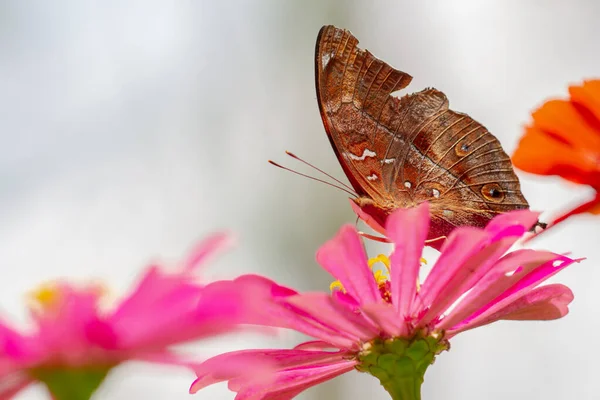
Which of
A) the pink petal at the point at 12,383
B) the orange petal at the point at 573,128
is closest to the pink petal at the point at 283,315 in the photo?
the pink petal at the point at 12,383

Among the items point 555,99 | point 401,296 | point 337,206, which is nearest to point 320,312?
point 401,296

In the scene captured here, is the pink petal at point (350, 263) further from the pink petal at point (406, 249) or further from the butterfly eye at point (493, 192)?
the butterfly eye at point (493, 192)

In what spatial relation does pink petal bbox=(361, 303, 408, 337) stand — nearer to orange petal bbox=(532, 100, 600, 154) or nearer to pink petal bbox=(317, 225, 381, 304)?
pink petal bbox=(317, 225, 381, 304)

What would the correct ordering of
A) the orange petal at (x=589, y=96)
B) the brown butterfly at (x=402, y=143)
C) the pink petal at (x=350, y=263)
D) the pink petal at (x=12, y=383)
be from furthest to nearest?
1. the brown butterfly at (x=402, y=143)
2. the orange petal at (x=589, y=96)
3. the pink petal at (x=350, y=263)
4. the pink petal at (x=12, y=383)

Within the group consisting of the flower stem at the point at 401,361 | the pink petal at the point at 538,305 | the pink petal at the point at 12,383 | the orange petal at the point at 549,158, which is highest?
the orange petal at the point at 549,158

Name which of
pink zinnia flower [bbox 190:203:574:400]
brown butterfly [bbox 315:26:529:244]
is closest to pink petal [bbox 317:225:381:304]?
pink zinnia flower [bbox 190:203:574:400]

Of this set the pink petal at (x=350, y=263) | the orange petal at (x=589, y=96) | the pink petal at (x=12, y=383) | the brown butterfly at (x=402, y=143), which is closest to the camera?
the pink petal at (x=12, y=383)
